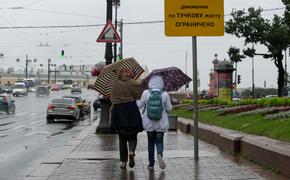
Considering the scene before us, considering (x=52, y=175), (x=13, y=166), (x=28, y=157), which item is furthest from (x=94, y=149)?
(x=52, y=175)

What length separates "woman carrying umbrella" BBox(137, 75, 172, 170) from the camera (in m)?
10.8

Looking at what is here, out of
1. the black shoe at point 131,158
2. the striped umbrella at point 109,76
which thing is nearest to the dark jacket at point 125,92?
the black shoe at point 131,158

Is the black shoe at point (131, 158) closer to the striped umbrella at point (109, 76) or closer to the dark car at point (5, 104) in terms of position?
the striped umbrella at point (109, 76)

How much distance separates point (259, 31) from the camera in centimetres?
5138

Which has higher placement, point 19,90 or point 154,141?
point 19,90

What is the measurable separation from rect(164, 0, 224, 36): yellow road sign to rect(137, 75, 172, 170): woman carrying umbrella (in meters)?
1.34

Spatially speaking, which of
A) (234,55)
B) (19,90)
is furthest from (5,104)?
(19,90)

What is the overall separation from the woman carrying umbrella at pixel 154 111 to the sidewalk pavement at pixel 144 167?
1.36ft

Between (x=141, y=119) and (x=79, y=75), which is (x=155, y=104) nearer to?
(x=141, y=119)

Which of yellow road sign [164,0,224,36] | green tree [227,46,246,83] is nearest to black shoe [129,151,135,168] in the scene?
yellow road sign [164,0,224,36]

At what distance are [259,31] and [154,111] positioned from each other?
4198cm

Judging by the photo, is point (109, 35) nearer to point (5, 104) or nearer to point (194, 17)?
point (194, 17)

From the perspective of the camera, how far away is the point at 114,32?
1911cm

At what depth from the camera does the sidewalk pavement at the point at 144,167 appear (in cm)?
1007
